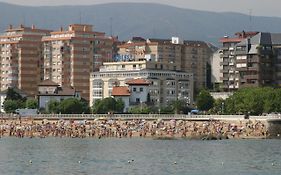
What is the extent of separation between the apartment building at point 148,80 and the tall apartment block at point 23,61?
2177cm

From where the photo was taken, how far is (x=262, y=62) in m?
164

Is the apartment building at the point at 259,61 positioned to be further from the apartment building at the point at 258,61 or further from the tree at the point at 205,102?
the tree at the point at 205,102

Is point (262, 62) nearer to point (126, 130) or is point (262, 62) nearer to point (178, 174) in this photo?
point (126, 130)

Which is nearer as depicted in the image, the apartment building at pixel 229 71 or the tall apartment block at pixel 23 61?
the apartment building at pixel 229 71

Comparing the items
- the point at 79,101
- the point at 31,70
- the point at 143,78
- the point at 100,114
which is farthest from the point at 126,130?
the point at 31,70

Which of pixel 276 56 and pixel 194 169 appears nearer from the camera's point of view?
pixel 194 169

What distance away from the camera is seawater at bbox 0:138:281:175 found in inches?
2712

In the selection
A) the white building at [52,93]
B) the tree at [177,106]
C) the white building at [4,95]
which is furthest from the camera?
the white building at [4,95]

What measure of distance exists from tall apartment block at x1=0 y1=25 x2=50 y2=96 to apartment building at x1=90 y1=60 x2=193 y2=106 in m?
21.8

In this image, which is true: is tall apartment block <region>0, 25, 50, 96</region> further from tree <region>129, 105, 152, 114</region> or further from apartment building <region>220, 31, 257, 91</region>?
tree <region>129, 105, 152, 114</region>

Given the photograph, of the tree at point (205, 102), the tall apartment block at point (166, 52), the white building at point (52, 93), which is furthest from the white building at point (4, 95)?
the tree at point (205, 102)

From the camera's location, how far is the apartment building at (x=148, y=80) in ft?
541

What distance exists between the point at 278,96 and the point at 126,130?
82.0 ft

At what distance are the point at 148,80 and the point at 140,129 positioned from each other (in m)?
38.5
